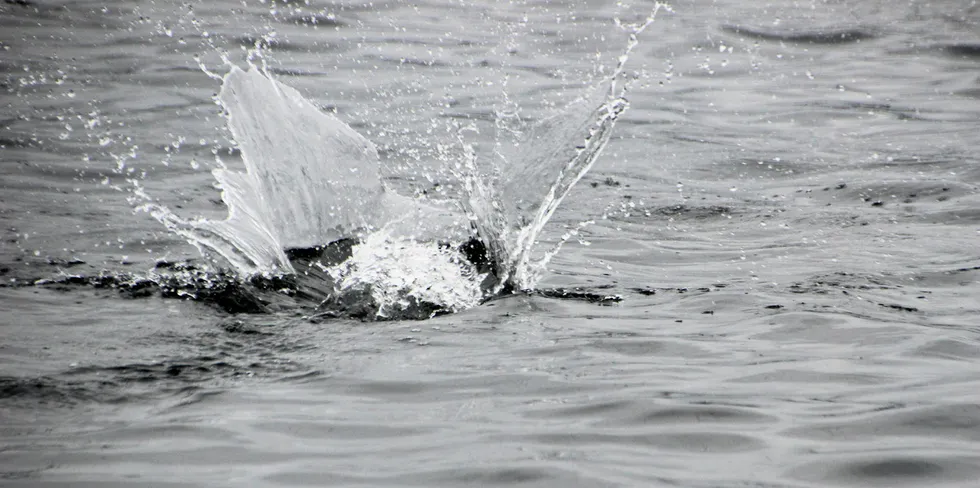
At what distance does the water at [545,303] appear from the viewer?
3.71 metres

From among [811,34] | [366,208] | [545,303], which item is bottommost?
[545,303]

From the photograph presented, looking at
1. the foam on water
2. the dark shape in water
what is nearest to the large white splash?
the foam on water

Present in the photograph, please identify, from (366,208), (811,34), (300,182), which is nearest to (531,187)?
(366,208)

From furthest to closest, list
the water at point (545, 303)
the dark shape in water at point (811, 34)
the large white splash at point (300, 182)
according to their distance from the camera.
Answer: the dark shape in water at point (811, 34)
the large white splash at point (300, 182)
the water at point (545, 303)

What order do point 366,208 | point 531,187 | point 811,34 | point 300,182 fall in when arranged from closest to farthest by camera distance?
point 531,187 < point 300,182 < point 366,208 < point 811,34

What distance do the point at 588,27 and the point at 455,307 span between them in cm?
1161

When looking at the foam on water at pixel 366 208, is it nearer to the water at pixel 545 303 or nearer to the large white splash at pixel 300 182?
the large white splash at pixel 300 182

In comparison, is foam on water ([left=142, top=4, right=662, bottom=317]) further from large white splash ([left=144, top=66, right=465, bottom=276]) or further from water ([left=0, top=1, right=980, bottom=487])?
water ([left=0, top=1, right=980, bottom=487])

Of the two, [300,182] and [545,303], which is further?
[300,182]

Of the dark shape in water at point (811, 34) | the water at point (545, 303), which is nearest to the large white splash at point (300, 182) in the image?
the water at point (545, 303)

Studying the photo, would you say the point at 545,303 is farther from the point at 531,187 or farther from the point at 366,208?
the point at 366,208

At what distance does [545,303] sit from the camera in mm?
5785

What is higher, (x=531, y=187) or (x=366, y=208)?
(x=531, y=187)

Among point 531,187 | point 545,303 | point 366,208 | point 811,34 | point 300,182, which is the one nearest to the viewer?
point 545,303
